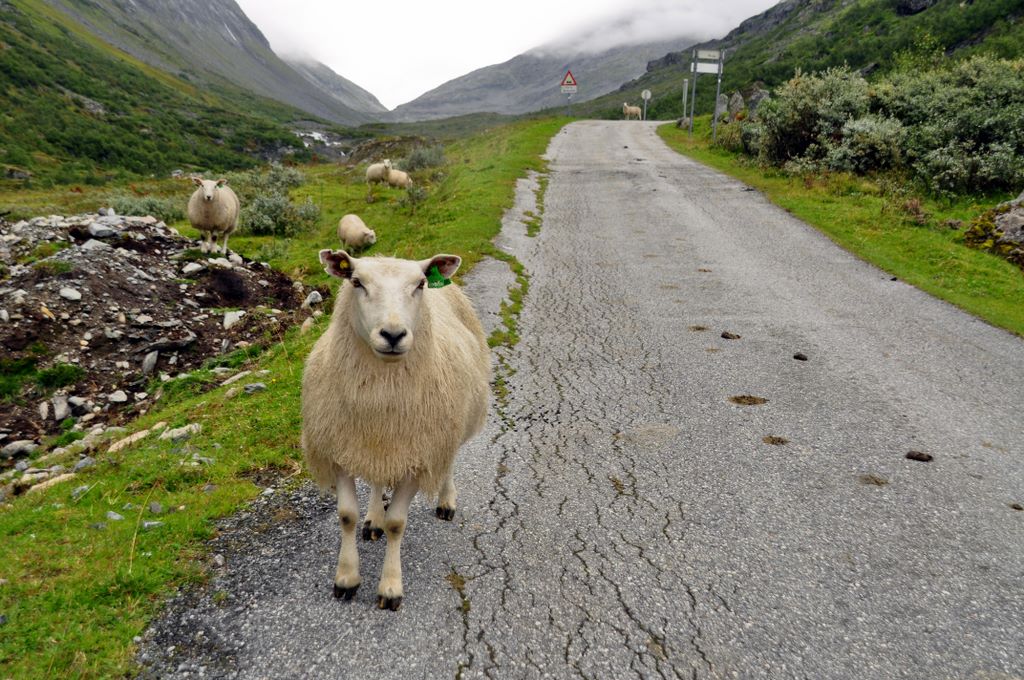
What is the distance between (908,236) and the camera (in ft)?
44.4

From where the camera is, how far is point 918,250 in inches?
501

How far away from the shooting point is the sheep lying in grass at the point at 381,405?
3.70 meters

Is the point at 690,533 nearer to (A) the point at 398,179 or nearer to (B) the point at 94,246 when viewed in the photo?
(B) the point at 94,246

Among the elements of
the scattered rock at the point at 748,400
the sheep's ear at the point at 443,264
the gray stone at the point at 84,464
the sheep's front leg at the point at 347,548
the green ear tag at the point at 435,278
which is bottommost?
the scattered rock at the point at 748,400

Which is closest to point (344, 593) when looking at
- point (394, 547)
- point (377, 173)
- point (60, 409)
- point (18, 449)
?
point (394, 547)

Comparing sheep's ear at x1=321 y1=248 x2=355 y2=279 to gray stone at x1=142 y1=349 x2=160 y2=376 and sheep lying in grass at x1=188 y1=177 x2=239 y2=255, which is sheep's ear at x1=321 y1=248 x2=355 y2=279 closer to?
gray stone at x1=142 y1=349 x2=160 y2=376

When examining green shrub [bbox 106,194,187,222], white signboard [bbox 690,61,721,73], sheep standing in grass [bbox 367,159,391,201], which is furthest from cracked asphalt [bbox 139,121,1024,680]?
white signboard [bbox 690,61,721,73]

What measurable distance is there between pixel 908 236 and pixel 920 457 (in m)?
10.5

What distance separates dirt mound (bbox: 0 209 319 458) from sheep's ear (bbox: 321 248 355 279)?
5899 mm

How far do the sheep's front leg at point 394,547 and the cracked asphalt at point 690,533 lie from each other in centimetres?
12

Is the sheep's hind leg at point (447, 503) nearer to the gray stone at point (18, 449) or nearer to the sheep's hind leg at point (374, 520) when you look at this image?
the sheep's hind leg at point (374, 520)

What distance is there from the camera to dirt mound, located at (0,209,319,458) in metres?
8.06

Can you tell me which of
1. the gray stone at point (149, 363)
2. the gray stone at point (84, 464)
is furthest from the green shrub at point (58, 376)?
the gray stone at point (84, 464)

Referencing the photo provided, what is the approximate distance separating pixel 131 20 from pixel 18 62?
494ft
